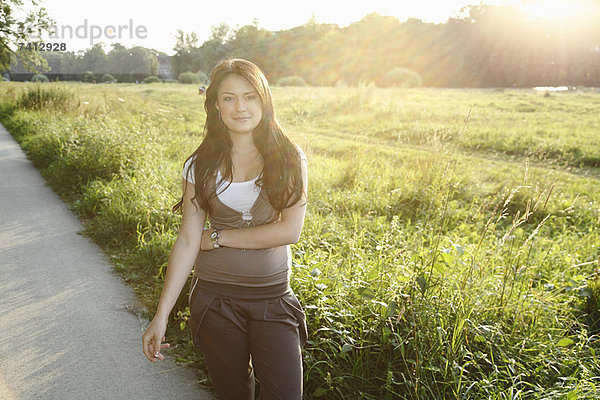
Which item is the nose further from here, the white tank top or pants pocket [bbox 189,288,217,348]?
pants pocket [bbox 189,288,217,348]

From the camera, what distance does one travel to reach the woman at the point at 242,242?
1.98 metres

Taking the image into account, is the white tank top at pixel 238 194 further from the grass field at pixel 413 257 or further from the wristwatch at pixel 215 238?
the grass field at pixel 413 257

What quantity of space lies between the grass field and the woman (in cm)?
38

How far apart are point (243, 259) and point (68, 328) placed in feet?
6.70

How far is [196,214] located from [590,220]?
21.0ft

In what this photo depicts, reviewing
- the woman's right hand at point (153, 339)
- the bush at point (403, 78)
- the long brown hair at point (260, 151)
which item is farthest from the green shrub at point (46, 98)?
the bush at point (403, 78)

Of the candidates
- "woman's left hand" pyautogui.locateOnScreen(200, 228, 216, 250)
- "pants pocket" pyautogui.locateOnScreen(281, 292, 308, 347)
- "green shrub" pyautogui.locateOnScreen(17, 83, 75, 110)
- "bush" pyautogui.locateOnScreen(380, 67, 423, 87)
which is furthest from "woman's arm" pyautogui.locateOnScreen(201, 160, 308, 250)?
"bush" pyautogui.locateOnScreen(380, 67, 423, 87)

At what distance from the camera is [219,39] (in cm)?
6209

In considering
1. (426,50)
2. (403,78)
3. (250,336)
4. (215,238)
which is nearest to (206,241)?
(215,238)

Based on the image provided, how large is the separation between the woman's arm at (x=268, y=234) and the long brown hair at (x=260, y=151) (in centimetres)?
5

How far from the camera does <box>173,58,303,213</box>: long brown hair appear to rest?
6.68ft

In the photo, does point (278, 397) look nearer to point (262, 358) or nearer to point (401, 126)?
point (262, 358)

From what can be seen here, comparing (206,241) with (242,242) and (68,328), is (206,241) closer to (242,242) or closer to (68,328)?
(242,242)

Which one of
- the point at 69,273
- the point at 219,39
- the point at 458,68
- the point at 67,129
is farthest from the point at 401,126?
the point at 219,39
